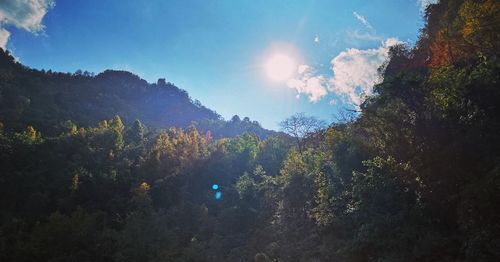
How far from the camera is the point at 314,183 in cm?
3381

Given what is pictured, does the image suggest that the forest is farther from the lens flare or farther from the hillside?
the hillside

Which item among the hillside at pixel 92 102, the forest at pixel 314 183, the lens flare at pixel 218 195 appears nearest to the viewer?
the forest at pixel 314 183

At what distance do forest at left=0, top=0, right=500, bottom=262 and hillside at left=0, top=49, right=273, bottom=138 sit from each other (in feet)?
8.58

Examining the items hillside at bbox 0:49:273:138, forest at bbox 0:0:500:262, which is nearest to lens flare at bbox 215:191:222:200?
forest at bbox 0:0:500:262

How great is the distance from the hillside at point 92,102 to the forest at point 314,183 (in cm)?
262

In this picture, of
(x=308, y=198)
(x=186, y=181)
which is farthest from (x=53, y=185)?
(x=308, y=198)

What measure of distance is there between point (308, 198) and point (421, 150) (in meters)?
14.4

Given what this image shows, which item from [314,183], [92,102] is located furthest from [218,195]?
[92,102]

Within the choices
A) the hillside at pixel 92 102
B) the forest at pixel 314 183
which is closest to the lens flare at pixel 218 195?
the forest at pixel 314 183

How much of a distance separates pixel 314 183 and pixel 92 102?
87784 millimetres

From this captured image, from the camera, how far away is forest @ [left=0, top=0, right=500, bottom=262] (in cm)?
1739

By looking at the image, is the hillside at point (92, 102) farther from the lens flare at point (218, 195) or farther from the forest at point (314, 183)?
the lens flare at point (218, 195)

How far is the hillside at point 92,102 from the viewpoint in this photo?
79312 mm

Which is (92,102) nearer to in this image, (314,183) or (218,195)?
(218,195)
